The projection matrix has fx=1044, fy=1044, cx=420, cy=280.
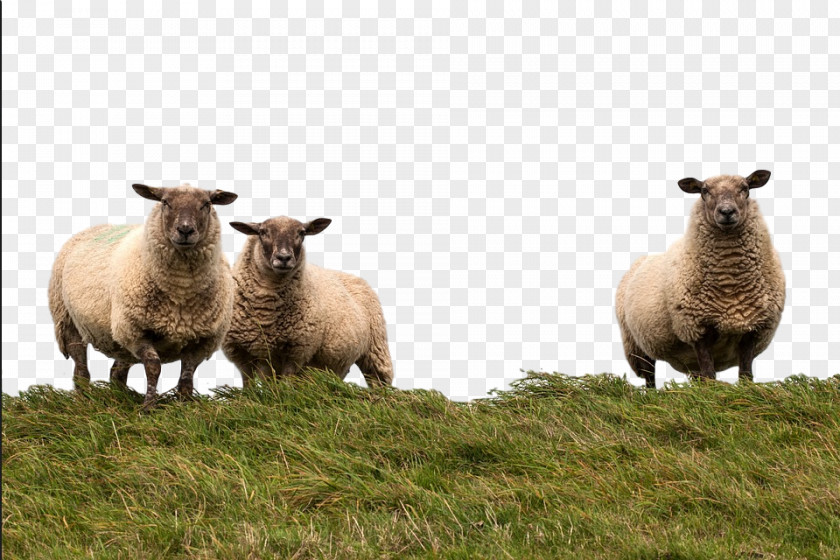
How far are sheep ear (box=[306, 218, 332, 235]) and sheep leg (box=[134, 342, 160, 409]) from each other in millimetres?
2484

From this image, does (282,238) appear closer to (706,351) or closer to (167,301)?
(167,301)

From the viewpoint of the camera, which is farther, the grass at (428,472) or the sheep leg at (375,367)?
the sheep leg at (375,367)

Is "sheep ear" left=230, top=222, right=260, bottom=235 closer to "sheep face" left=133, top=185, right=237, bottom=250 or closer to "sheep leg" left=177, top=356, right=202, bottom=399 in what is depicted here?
"sheep face" left=133, top=185, right=237, bottom=250

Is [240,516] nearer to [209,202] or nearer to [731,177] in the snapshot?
[209,202]

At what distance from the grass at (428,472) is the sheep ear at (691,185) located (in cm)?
310

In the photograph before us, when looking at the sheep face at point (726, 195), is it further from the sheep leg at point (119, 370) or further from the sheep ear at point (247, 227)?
the sheep leg at point (119, 370)

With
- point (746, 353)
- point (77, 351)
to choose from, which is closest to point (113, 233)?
point (77, 351)

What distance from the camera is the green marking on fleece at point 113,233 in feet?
41.5

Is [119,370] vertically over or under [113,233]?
under

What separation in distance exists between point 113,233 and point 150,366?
269 cm

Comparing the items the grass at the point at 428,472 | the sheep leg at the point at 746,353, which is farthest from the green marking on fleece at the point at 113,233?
the sheep leg at the point at 746,353

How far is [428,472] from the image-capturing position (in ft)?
27.8

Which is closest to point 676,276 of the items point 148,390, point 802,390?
point 802,390

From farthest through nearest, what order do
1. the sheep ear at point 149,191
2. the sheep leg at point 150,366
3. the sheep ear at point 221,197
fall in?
1. the sheep ear at point 221,197
2. the sheep ear at point 149,191
3. the sheep leg at point 150,366
